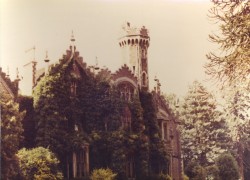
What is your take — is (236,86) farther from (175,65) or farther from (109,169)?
(109,169)

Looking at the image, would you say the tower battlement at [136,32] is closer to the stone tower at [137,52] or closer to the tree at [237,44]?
the stone tower at [137,52]

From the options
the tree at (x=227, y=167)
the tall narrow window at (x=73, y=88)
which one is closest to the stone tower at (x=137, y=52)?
the tall narrow window at (x=73, y=88)

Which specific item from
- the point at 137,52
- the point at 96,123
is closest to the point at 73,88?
the point at 96,123

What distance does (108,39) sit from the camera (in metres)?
21.3

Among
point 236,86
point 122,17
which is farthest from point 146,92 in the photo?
point 236,86

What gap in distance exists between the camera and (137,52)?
26.9 meters

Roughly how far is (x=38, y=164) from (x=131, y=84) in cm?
881

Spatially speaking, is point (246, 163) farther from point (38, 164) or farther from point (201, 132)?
point (38, 164)

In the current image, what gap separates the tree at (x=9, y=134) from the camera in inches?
607

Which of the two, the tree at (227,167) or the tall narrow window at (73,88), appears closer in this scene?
the tall narrow window at (73,88)

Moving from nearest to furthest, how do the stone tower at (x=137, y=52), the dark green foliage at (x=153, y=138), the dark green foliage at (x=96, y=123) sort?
the dark green foliage at (x=96, y=123), the dark green foliage at (x=153, y=138), the stone tower at (x=137, y=52)

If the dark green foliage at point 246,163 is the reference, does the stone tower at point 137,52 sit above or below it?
above

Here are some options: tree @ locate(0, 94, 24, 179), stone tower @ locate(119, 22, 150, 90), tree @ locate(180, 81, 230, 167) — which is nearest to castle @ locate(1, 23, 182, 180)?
stone tower @ locate(119, 22, 150, 90)

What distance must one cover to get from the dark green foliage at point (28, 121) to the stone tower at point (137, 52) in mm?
8329
